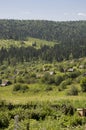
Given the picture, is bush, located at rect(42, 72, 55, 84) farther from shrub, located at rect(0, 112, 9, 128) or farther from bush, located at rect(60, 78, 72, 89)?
shrub, located at rect(0, 112, 9, 128)

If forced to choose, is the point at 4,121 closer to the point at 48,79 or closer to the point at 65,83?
the point at 65,83

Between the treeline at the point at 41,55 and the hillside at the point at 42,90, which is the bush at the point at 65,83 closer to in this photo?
the hillside at the point at 42,90

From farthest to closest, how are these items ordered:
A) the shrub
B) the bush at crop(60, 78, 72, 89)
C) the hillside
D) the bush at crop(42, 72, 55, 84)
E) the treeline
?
1. the treeline
2. the bush at crop(42, 72, 55, 84)
3. the bush at crop(60, 78, 72, 89)
4. the hillside
5. the shrub

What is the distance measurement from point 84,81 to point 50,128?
44917 millimetres

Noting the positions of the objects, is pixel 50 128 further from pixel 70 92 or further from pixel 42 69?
pixel 42 69

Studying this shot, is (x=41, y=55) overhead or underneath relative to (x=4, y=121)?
underneath

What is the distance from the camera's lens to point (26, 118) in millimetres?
30766

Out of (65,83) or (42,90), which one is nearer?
(42,90)

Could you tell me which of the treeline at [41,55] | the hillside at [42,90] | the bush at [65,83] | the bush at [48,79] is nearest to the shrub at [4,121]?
the hillside at [42,90]

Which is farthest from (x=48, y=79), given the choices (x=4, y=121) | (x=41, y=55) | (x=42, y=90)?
(x=41, y=55)

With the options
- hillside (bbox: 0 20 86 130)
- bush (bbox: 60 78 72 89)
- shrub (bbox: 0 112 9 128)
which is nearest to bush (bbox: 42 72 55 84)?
hillside (bbox: 0 20 86 130)

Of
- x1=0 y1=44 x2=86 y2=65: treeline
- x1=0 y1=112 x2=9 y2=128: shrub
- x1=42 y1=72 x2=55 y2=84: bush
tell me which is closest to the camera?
x1=0 y1=112 x2=9 y2=128: shrub

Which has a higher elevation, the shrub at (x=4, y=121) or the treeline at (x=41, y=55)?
the shrub at (x=4, y=121)

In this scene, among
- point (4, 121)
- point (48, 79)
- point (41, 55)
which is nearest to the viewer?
point (4, 121)
